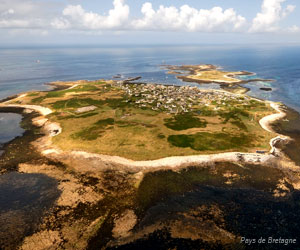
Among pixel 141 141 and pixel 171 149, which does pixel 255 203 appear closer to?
pixel 171 149

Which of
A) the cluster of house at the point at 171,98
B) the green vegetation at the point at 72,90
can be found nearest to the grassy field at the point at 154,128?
the cluster of house at the point at 171,98

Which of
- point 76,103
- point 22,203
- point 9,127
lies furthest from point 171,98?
point 22,203

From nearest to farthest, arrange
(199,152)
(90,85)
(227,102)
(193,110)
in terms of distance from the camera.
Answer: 1. (199,152)
2. (193,110)
3. (227,102)
4. (90,85)

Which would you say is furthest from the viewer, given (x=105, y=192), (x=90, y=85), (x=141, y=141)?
(x=90, y=85)

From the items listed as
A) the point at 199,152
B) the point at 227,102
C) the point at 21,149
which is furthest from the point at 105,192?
the point at 227,102

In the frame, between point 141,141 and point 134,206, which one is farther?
point 141,141

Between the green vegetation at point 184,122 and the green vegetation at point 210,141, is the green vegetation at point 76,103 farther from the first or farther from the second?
the green vegetation at point 210,141

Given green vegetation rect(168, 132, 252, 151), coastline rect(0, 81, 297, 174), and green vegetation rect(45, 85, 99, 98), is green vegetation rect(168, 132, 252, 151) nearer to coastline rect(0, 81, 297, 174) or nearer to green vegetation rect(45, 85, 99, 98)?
coastline rect(0, 81, 297, 174)
